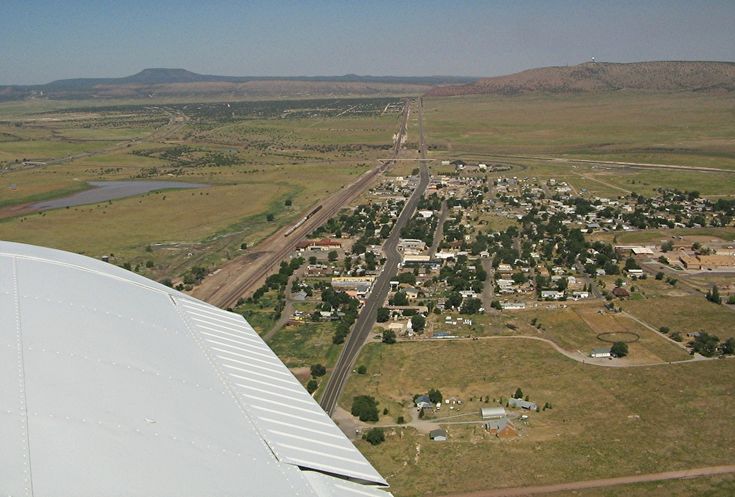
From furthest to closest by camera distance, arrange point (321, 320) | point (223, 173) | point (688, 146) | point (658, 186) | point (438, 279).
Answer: point (688, 146)
point (223, 173)
point (658, 186)
point (438, 279)
point (321, 320)

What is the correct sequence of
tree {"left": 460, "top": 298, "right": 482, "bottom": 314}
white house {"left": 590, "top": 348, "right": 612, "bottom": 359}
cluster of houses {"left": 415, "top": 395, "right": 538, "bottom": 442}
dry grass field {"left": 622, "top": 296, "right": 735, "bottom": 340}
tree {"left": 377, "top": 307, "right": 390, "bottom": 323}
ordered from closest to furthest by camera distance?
cluster of houses {"left": 415, "top": 395, "right": 538, "bottom": 442}, white house {"left": 590, "top": 348, "right": 612, "bottom": 359}, dry grass field {"left": 622, "top": 296, "right": 735, "bottom": 340}, tree {"left": 377, "top": 307, "right": 390, "bottom": 323}, tree {"left": 460, "top": 298, "right": 482, "bottom": 314}

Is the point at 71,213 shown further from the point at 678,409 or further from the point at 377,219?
the point at 678,409

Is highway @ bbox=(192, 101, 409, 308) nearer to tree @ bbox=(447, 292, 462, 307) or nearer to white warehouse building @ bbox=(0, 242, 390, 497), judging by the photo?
tree @ bbox=(447, 292, 462, 307)

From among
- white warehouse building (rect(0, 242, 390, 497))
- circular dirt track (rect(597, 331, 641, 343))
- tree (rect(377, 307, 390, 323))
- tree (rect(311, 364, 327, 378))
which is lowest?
tree (rect(311, 364, 327, 378))

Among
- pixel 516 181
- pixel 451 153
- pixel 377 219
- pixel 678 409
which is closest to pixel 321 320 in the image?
pixel 678 409

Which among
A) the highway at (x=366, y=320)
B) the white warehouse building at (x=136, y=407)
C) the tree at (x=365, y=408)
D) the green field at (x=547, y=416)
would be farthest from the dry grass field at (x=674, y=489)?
the white warehouse building at (x=136, y=407)

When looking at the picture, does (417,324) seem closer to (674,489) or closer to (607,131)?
(674,489)

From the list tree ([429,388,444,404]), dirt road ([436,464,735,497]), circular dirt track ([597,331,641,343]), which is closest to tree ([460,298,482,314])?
circular dirt track ([597,331,641,343])
